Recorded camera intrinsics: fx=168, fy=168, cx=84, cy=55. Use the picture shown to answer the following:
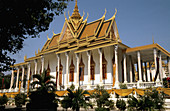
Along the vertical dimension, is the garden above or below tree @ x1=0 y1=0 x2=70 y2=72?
below

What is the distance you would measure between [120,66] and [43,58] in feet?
43.6

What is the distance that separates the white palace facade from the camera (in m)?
19.9

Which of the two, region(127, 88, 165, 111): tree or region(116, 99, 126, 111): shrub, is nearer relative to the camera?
region(127, 88, 165, 111): tree

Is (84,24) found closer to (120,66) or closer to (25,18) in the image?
(120,66)

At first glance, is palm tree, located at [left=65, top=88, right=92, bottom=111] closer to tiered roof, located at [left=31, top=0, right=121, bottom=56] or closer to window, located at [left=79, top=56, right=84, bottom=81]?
tiered roof, located at [left=31, top=0, right=121, bottom=56]

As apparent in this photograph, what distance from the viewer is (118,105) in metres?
13.0

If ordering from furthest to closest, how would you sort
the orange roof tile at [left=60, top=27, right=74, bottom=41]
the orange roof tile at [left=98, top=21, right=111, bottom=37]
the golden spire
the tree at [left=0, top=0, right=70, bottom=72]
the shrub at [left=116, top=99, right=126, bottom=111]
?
the golden spire → the orange roof tile at [left=60, top=27, right=74, bottom=41] → the orange roof tile at [left=98, top=21, right=111, bottom=37] → the shrub at [left=116, top=99, right=126, bottom=111] → the tree at [left=0, top=0, right=70, bottom=72]

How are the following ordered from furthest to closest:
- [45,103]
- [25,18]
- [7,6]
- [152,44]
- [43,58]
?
[43,58]
[152,44]
[45,103]
[25,18]
[7,6]

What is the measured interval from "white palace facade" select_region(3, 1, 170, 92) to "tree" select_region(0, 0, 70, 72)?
33.4ft

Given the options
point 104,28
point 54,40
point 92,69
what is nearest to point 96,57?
point 92,69

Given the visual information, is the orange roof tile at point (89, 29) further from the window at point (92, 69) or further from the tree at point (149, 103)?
the tree at point (149, 103)

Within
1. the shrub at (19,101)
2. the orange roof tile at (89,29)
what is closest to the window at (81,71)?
the orange roof tile at (89,29)

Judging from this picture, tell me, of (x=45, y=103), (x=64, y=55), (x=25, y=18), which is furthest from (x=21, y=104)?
(x=25, y=18)

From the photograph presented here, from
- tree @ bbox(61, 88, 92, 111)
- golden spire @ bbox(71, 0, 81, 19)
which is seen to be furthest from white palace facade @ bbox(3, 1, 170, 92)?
tree @ bbox(61, 88, 92, 111)
